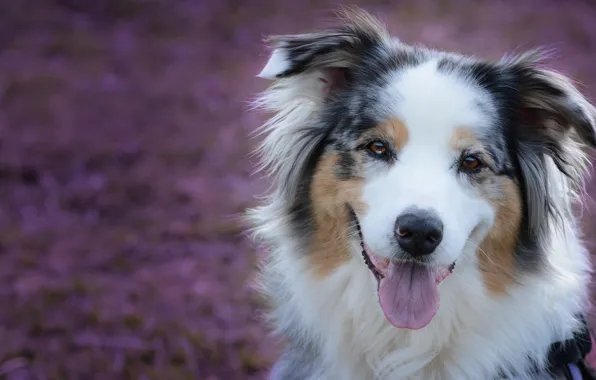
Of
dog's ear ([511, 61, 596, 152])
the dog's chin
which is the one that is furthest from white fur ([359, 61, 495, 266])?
dog's ear ([511, 61, 596, 152])

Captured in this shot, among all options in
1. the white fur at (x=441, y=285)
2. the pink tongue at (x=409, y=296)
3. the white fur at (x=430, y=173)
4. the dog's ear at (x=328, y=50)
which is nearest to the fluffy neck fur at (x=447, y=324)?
the white fur at (x=441, y=285)

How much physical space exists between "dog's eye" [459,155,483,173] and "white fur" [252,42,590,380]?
73 millimetres

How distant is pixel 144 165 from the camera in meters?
7.09

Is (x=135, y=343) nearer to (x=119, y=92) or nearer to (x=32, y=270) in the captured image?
(x=32, y=270)

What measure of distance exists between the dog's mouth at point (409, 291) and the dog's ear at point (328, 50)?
2.28ft

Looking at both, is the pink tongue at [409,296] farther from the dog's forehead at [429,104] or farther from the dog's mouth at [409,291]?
the dog's forehead at [429,104]

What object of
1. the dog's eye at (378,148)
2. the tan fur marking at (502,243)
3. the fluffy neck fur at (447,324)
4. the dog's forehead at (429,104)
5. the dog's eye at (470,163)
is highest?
the dog's forehead at (429,104)

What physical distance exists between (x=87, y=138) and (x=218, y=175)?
1367 mm

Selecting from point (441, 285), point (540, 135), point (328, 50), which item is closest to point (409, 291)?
point (441, 285)

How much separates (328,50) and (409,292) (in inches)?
37.9

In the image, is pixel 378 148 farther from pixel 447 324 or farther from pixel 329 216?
pixel 447 324

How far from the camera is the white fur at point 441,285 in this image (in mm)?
2844

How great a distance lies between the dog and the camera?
2.90 meters

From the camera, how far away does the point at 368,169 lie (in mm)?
2961
